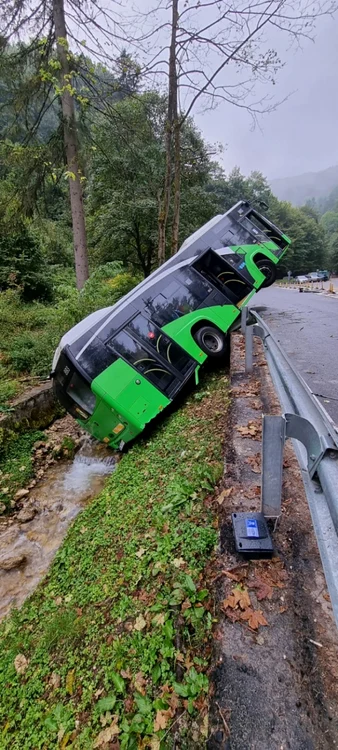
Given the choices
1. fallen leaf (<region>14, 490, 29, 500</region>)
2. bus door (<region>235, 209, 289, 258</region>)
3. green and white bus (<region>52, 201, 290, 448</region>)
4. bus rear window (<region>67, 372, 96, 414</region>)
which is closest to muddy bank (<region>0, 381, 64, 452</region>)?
fallen leaf (<region>14, 490, 29, 500</region>)

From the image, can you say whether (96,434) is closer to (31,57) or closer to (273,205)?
(31,57)

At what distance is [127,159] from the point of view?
13.1 m

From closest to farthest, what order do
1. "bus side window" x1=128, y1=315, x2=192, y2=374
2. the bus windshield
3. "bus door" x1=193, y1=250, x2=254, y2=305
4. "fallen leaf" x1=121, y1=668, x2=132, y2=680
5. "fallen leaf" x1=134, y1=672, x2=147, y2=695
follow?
"fallen leaf" x1=134, y1=672, x2=147, y2=695, "fallen leaf" x1=121, y1=668, x2=132, y2=680, "bus side window" x1=128, y1=315, x2=192, y2=374, "bus door" x1=193, y1=250, x2=254, y2=305, the bus windshield

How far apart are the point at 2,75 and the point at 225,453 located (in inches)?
477

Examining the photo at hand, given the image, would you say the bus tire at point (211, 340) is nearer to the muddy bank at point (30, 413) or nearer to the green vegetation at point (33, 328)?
the muddy bank at point (30, 413)

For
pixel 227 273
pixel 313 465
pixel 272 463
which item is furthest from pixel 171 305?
pixel 313 465

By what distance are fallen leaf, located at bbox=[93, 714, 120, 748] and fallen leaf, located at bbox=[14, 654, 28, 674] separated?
120 centimetres

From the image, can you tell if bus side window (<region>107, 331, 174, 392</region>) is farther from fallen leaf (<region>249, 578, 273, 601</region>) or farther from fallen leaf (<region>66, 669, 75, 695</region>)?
fallen leaf (<region>249, 578, 273, 601</region>)

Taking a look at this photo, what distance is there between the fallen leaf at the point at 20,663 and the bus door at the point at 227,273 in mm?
7128

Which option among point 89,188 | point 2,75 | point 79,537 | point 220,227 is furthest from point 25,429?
point 89,188

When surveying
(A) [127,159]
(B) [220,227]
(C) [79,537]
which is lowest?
(C) [79,537]

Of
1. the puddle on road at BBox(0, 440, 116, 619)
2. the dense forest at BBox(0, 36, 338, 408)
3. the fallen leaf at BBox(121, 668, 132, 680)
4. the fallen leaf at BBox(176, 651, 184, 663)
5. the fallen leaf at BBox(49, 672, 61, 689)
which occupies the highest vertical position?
the dense forest at BBox(0, 36, 338, 408)

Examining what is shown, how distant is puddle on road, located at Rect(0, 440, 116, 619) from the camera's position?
441cm

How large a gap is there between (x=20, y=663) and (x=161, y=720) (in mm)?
1784
